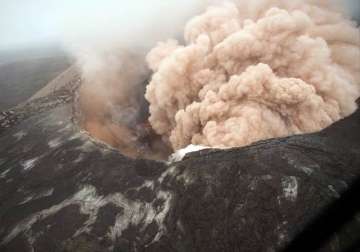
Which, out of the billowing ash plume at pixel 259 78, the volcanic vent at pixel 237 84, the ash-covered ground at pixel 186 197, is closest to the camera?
the ash-covered ground at pixel 186 197

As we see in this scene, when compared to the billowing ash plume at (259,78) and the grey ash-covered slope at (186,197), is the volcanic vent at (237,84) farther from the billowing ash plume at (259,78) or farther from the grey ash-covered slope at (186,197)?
the grey ash-covered slope at (186,197)

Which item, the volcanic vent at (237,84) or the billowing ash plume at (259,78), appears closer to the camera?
the billowing ash plume at (259,78)

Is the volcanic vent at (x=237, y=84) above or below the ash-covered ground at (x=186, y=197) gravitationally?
below

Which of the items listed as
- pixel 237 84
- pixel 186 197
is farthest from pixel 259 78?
pixel 186 197

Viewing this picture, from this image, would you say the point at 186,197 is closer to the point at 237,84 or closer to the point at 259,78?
the point at 237,84

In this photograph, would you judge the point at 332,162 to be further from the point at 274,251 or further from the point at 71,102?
the point at 71,102

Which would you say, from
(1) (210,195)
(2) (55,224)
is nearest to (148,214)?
(1) (210,195)

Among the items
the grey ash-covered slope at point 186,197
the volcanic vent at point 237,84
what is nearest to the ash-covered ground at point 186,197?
the grey ash-covered slope at point 186,197

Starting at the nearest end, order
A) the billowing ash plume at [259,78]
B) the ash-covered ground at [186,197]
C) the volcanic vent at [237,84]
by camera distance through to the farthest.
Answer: the ash-covered ground at [186,197]
the billowing ash plume at [259,78]
the volcanic vent at [237,84]
